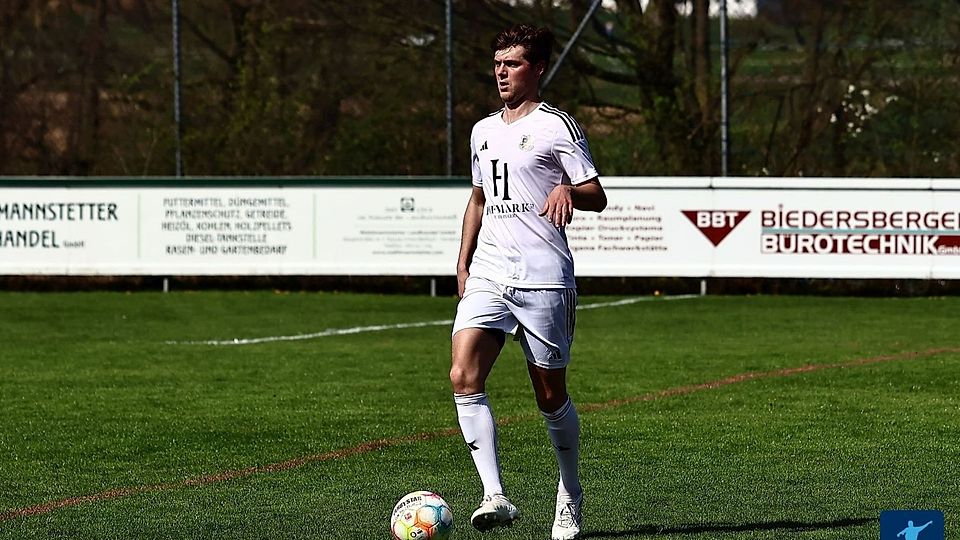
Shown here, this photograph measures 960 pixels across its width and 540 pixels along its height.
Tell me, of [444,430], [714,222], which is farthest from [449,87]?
[444,430]

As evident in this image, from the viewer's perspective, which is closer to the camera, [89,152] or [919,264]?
[919,264]

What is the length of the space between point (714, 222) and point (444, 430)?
442 inches

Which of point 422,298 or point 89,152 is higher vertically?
point 89,152

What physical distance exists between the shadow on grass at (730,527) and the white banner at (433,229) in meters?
13.4

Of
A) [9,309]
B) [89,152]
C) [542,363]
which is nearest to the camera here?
[542,363]

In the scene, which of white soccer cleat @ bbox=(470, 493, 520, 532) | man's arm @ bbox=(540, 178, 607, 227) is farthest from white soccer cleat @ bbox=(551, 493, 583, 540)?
man's arm @ bbox=(540, 178, 607, 227)

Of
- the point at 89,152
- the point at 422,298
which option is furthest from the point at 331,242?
the point at 89,152

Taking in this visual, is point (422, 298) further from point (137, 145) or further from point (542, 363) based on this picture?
point (542, 363)

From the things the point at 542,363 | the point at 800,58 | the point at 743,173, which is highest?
the point at 800,58

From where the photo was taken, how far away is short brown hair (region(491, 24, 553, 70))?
6219 mm

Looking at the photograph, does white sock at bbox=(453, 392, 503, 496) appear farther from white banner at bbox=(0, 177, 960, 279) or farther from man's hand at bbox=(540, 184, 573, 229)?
white banner at bbox=(0, 177, 960, 279)

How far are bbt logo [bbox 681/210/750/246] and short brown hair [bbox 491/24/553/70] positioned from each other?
14.1 meters

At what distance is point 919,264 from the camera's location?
19859 millimetres

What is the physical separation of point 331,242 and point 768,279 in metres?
5.59
